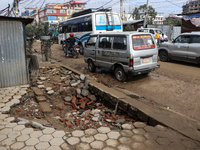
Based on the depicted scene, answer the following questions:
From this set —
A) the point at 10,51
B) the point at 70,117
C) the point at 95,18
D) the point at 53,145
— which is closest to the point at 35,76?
the point at 10,51

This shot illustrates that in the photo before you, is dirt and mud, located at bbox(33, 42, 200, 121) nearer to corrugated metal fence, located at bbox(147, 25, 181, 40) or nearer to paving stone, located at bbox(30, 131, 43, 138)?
paving stone, located at bbox(30, 131, 43, 138)

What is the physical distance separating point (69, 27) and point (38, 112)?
12.3m

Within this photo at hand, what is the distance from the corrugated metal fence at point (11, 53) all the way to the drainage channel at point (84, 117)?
69cm

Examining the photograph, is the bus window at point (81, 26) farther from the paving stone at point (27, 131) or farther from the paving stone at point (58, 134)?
the paving stone at point (58, 134)

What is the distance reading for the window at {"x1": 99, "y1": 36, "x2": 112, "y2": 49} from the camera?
6941mm

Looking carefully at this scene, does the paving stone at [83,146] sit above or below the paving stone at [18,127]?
below

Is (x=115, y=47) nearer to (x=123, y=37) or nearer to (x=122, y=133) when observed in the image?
(x=123, y=37)

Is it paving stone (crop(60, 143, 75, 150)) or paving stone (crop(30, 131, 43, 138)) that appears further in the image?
paving stone (crop(30, 131, 43, 138))

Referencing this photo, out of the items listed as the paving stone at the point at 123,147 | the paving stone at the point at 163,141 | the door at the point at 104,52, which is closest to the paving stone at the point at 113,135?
the paving stone at the point at 123,147

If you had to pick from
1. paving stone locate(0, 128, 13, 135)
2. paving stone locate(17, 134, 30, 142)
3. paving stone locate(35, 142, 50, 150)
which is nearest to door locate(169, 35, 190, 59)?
paving stone locate(35, 142, 50, 150)

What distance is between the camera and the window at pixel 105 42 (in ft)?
22.8

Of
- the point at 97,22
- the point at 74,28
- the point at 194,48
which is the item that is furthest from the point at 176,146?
the point at 74,28

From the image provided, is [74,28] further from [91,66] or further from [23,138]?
[23,138]

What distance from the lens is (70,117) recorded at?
188 inches
